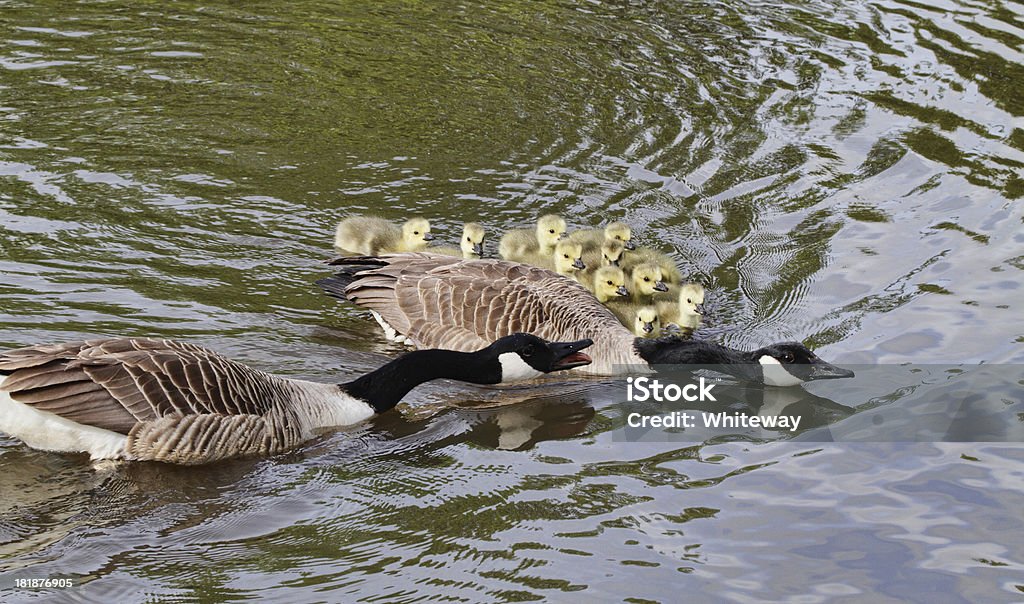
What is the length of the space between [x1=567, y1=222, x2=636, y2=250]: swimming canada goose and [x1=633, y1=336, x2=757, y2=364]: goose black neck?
141 cm

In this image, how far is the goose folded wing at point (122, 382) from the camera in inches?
247

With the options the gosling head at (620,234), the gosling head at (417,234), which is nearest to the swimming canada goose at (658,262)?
the gosling head at (620,234)

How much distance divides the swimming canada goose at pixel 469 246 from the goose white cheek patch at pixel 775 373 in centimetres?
250

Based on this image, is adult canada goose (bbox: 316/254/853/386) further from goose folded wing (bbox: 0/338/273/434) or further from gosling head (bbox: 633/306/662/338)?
goose folded wing (bbox: 0/338/273/434)

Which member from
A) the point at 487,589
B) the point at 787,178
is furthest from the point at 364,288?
the point at 787,178

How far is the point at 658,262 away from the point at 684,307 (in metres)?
0.78

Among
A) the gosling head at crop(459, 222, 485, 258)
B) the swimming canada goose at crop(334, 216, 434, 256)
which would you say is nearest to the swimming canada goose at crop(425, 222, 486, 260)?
the gosling head at crop(459, 222, 485, 258)

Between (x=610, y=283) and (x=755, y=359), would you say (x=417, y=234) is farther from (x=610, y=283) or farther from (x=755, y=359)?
(x=755, y=359)

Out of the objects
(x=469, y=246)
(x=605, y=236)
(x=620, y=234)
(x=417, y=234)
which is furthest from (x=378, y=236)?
(x=620, y=234)

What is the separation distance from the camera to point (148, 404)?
21.1ft

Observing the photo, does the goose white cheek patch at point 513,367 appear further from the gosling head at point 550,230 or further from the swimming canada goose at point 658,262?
the gosling head at point 550,230

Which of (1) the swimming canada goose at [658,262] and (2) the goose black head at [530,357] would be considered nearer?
(2) the goose black head at [530,357]

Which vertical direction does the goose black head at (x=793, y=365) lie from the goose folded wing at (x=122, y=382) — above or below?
below

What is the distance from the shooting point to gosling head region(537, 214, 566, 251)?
9.61 meters
